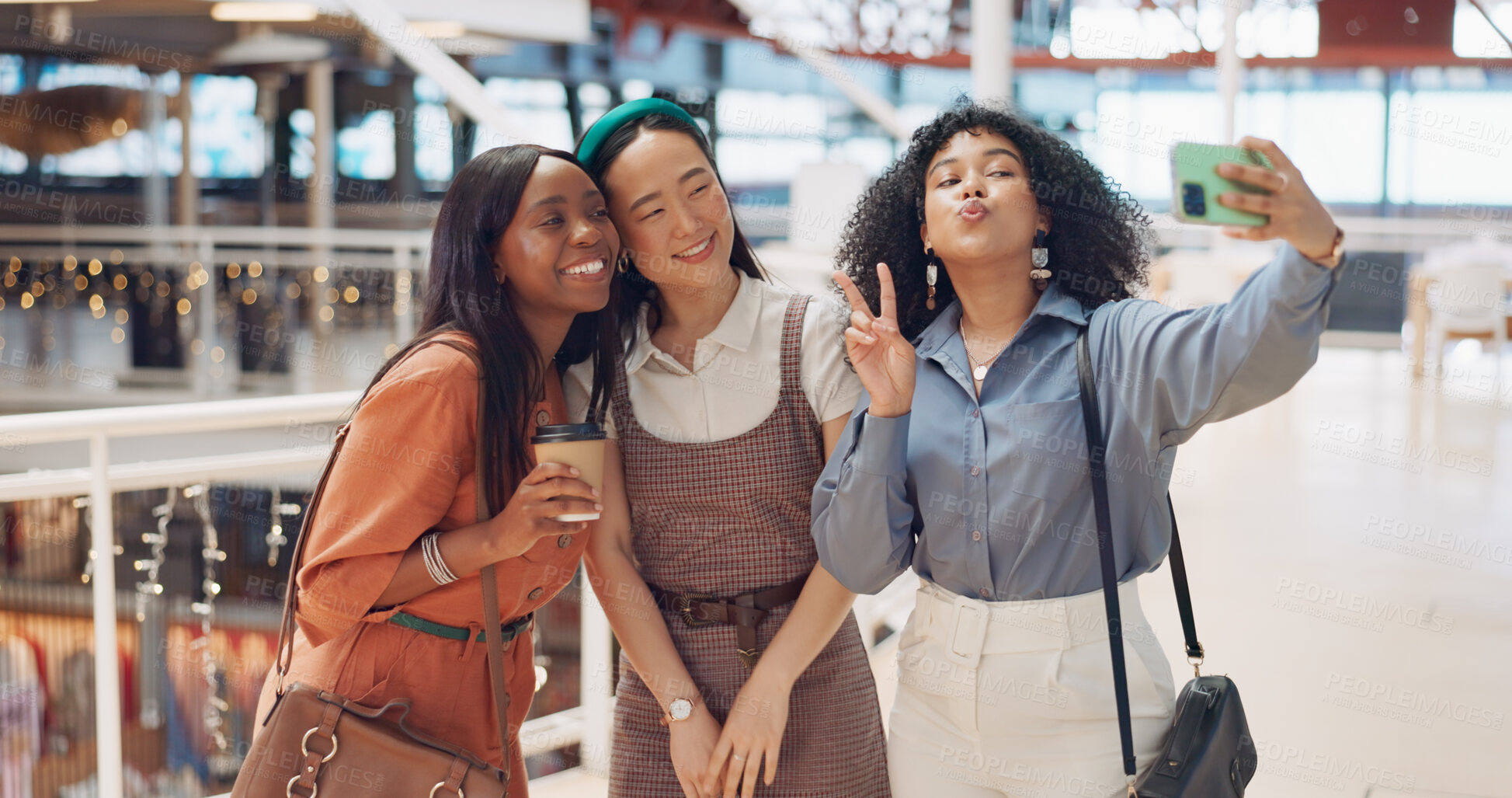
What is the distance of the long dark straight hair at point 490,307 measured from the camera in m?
1.41

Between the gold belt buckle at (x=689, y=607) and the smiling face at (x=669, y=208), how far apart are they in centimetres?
42

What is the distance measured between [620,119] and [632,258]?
0.19 metres

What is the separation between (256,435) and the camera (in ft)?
25.1

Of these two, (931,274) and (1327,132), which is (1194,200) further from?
(1327,132)

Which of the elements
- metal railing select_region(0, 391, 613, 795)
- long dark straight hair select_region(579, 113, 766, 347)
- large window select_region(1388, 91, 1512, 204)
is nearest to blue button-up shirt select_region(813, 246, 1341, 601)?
long dark straight hair select_region(579, 113, 766, 347)

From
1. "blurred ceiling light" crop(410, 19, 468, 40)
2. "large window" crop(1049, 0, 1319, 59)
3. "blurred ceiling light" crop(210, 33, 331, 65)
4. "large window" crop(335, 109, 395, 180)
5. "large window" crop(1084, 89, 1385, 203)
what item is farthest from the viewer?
"large window" crop(1084, 89, 1385, 203)

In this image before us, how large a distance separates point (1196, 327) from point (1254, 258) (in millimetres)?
9246

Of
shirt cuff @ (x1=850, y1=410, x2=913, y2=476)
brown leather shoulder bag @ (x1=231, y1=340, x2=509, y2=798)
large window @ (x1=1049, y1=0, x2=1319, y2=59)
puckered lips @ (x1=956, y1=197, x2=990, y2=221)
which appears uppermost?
large window @ (x1=1049, y1=0, x2=1319, y2=59)

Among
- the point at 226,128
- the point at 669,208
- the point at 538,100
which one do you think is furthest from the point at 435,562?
the point at 538,100

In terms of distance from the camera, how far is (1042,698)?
1.39m

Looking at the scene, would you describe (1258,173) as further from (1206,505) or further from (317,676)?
(1206,505)

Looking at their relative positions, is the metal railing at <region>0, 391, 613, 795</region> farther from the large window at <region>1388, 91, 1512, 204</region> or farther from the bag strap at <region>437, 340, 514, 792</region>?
the large window at <region>1388, 91, 1512, 204</region>

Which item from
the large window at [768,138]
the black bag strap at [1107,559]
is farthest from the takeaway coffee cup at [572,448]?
the large window at [768,138]

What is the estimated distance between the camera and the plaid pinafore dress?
1570 millimetres
